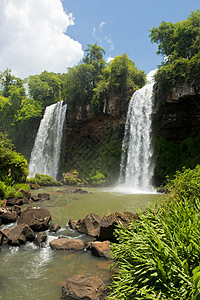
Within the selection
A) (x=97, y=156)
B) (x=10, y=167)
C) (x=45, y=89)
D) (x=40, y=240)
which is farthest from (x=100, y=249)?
(x=45, y=89)

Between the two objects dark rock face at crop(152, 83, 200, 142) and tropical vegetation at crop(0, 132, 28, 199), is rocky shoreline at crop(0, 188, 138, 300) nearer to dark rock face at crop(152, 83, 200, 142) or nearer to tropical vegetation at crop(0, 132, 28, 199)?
tropical vegetation at crop(0, 132, 28, 199)

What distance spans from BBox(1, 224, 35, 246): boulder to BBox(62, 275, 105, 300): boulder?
8.99 ft

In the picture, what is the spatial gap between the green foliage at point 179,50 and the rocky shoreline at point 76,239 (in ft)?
54.0

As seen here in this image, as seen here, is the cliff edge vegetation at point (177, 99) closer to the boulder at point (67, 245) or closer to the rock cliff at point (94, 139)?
the rock cliff at point (94, 139)

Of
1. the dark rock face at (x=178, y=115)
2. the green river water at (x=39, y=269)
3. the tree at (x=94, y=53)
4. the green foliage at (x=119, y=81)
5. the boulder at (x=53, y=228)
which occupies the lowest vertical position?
the green river water at (x=39, y=269)

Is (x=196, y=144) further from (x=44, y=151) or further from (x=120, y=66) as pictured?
(x=44, y=151)

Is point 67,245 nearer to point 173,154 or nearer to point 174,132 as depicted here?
point 173,154

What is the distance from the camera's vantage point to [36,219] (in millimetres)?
7375

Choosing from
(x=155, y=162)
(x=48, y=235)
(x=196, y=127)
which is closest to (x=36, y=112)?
(x=155, y=162)

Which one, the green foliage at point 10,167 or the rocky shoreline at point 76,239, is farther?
the green foliage at point 10,167

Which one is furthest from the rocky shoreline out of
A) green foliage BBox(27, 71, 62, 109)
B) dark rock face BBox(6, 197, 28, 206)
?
green foliage BBox(27, 71, 62, 109)

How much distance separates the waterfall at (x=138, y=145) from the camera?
2186 cm

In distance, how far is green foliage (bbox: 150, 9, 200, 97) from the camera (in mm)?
18572

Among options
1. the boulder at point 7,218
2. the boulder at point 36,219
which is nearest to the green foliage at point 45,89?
the boulder at point 7,218
